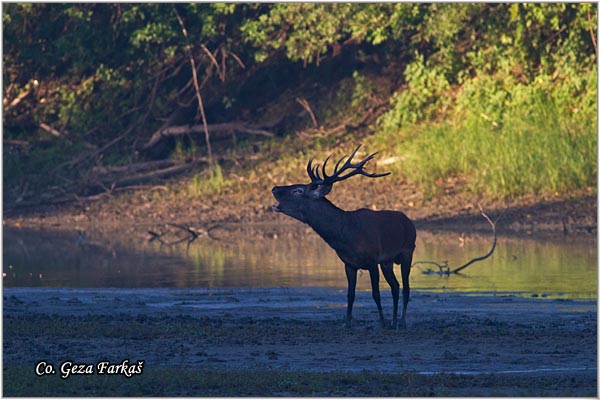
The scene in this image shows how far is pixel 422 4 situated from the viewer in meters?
25.5

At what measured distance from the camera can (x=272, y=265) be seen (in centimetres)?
1698

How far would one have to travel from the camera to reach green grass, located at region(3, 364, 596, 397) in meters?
7.86

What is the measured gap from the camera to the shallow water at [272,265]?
1479cm

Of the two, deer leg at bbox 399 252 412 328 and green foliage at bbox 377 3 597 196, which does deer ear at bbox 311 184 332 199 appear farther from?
green foliage at bbox 377 3 597 196

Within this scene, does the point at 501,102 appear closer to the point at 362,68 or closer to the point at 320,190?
the point at 362,68

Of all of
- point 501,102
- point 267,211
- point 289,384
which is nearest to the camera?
point 289,384

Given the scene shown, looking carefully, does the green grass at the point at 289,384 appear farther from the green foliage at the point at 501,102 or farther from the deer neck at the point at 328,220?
the green foliage at the point at 501,102

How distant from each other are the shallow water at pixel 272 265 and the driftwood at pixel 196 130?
6344 mm

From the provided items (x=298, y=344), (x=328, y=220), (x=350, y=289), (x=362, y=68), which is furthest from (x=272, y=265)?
(x=362, y=68)

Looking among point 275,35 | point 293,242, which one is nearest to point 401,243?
point 293,242

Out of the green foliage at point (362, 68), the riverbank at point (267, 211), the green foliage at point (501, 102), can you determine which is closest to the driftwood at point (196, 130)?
the green foliage at point (362, 68)

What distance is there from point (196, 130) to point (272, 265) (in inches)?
433

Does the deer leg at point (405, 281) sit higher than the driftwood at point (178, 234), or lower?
lower

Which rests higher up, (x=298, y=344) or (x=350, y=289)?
(x=350, y=289)
